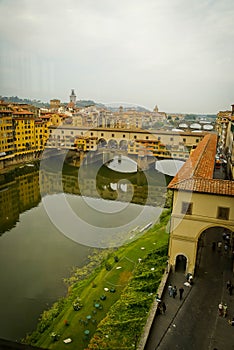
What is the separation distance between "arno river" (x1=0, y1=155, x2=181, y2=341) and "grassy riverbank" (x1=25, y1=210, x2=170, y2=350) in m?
0.28

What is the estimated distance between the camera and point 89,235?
6969 millimetres

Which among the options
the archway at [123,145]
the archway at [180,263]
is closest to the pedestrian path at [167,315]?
the archway at [180,263]

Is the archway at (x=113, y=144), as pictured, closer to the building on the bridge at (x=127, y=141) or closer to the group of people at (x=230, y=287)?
the building on the bridge at (x=127, y=141)

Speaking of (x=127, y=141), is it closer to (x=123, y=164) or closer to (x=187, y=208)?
(x=123, y=164)

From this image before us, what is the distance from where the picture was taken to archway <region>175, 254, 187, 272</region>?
4.79 meters

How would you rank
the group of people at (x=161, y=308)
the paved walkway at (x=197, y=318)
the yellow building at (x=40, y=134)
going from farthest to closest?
the yellow building at (x=40, y=134), the group of people at (x=161, y=308), the paved walkway at (x=197, y=318)

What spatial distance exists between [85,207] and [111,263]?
150 inches

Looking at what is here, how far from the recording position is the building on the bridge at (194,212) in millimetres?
4367

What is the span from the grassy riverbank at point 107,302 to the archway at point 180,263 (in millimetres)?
247

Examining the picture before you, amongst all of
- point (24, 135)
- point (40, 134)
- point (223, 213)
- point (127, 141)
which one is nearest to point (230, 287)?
Answer: point (223, 213)

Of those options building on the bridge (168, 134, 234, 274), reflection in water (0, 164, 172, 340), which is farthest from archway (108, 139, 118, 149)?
building on the bridge (168, 134, 234, 274)

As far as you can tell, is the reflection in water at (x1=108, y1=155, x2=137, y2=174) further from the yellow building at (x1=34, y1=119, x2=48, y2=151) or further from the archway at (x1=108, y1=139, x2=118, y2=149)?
the yellow building at (x1=34, y1=119, x2=48, y2=151)

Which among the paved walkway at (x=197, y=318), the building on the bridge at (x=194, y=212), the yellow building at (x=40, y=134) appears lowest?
the paved walkway at (x=197, y=318)

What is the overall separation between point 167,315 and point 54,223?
4.62 meters
